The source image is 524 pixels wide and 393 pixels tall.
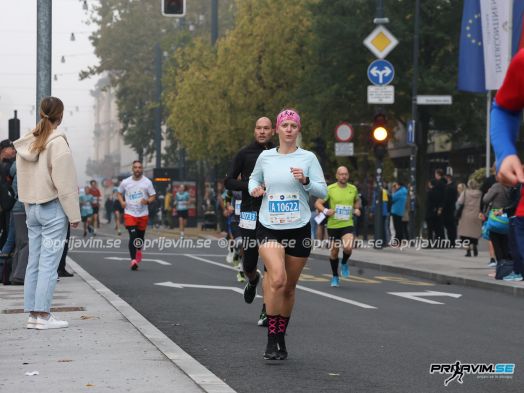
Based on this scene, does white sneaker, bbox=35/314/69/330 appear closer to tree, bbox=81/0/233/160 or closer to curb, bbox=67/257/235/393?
curb, bbox=67/257/235/393

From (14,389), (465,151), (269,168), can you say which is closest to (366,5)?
(465,151)

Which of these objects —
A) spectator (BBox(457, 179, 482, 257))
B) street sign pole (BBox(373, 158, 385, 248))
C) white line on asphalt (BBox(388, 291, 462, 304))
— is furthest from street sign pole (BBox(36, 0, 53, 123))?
street sign pole (BBox(373, 158, 385, 248))

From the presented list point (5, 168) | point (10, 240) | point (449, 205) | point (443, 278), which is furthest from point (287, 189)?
point (449, 205)

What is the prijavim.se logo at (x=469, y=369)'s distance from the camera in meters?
8.22

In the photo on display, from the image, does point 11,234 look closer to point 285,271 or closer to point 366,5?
point 285,271

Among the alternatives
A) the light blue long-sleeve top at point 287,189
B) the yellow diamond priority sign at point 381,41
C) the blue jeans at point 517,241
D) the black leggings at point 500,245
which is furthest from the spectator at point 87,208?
the blue jeans at point 517,241

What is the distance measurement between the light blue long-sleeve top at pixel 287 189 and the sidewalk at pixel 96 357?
1221mm

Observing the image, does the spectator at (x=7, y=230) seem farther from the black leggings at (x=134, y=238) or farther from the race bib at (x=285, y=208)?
the race bib at (x=285, y=208)

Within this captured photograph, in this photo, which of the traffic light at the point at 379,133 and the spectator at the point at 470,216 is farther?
the traffic light at the point at 379,133

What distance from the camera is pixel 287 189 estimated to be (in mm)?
8688

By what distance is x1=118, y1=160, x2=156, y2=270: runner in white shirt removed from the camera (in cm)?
2003

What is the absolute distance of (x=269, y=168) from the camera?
8.73 meters

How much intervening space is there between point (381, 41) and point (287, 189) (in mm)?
19154

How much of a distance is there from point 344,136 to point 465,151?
80.0ft
